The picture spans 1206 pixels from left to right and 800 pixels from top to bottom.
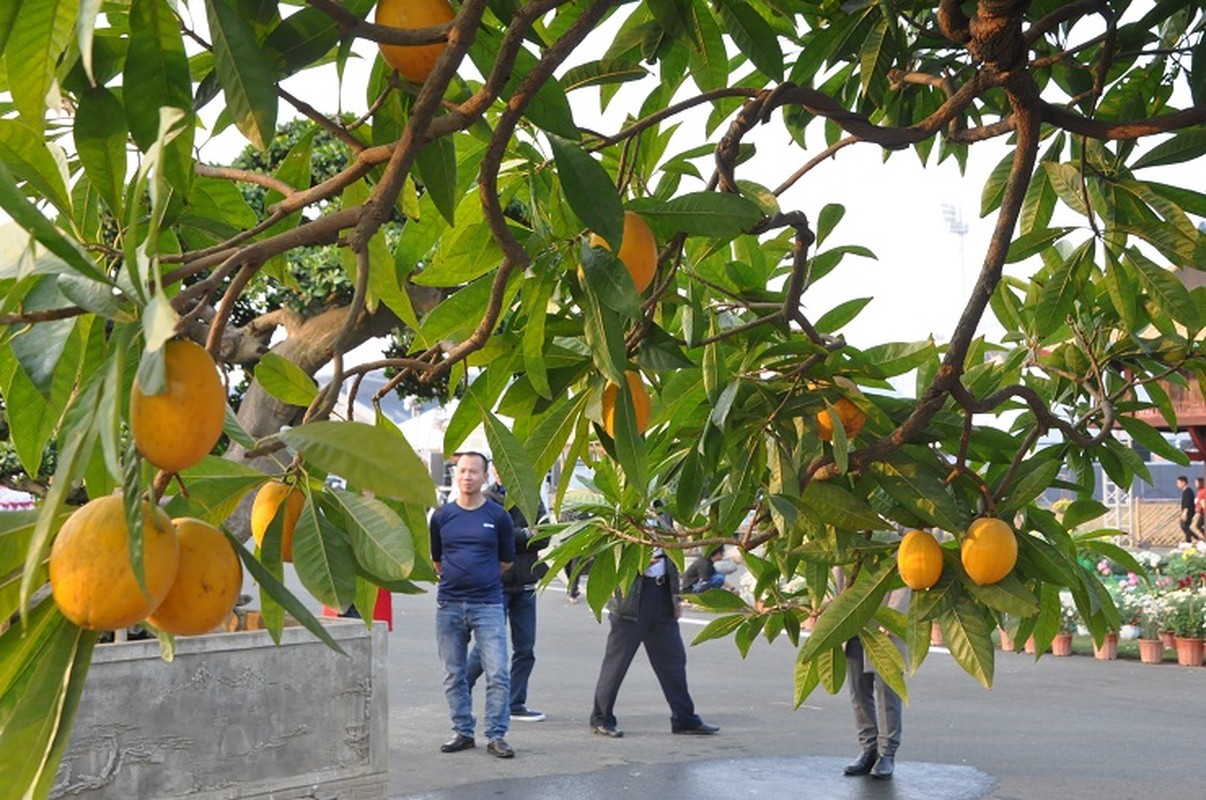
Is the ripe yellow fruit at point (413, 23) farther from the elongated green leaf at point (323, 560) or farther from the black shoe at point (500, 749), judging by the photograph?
the black shoe at point (500, 749)

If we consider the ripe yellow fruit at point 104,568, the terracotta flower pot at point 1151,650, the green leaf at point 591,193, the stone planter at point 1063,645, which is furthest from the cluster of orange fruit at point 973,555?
the stone planter at point 1063,645

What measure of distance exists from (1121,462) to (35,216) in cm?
218

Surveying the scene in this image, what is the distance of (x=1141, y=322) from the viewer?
96.7 inches

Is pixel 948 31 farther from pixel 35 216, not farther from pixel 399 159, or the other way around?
pixel 35 216

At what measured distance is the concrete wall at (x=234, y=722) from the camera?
4.86 metres

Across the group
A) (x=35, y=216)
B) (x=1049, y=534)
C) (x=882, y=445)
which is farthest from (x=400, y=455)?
(x=1049, y=534)

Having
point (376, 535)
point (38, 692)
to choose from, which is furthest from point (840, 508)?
point (38, 692)

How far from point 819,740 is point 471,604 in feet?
7.86

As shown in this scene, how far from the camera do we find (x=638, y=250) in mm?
1456

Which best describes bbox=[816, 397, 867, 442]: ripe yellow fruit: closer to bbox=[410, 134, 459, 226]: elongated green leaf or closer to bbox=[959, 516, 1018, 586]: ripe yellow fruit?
bbox=[959, 516, 1018, 586]: ripe yellow fruit

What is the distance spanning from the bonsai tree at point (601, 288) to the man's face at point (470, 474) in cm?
542

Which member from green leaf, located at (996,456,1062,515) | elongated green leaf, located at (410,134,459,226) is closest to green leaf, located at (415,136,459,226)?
elongated green leaf, located at (410,134,459,226)

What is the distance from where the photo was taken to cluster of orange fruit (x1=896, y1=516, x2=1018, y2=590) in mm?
1974

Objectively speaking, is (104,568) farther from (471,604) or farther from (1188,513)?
(1188,513)
